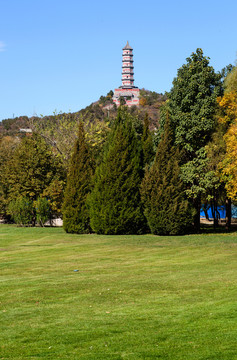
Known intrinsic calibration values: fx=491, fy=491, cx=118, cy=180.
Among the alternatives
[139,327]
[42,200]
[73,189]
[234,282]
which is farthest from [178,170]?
[139,327]

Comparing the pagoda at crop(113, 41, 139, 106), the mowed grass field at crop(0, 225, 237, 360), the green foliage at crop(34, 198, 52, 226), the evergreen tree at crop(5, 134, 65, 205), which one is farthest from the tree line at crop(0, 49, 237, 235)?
the pagoda at crop(113, 41, 139, 106)

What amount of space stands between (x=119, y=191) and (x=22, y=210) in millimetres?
11955

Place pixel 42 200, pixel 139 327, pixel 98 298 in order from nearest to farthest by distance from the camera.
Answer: pixel 139 327 → pixel 98 298 → pixel 42 200

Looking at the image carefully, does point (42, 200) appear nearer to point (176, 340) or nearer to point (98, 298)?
point (98, 298)

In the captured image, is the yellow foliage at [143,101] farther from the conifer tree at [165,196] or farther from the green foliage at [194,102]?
the conifer tree at [165,196]

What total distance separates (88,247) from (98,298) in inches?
545

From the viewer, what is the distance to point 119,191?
33344 mm

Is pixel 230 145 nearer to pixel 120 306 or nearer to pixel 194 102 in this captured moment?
pixel 194 102

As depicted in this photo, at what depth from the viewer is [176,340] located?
853cm

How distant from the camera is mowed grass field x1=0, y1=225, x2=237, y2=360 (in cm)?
823

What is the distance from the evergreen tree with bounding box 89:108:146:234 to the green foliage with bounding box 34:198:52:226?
8.24 metres

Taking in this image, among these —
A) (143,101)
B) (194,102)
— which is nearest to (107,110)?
(143,101)

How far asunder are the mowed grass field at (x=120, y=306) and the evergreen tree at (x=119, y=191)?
10.5 meters

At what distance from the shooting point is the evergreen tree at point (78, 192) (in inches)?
1379
